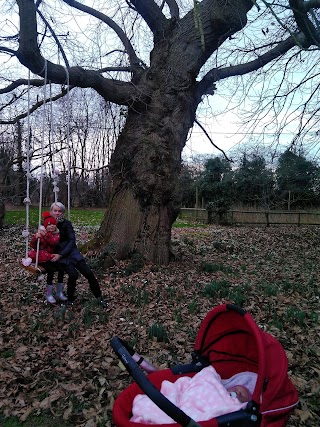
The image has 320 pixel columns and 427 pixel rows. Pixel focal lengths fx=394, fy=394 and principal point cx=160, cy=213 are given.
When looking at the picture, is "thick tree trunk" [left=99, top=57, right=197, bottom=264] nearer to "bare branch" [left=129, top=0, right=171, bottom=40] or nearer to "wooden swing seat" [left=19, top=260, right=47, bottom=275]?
"bare branch" [left=129, top=0, right=171, bottom=40]

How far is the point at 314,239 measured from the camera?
1522 cm

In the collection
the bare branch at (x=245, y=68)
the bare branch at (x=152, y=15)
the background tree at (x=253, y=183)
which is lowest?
the background tree at (x=253, y=183)

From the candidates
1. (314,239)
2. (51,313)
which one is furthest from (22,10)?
(314,239)

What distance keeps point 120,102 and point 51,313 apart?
4680mm

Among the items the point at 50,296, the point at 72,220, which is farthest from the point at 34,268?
the point at 72,220

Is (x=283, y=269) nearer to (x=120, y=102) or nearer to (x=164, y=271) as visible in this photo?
(x=164, y=271)

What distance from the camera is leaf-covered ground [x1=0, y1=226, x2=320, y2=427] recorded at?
12.2 feet

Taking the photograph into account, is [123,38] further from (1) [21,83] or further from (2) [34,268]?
(2) [34,268]

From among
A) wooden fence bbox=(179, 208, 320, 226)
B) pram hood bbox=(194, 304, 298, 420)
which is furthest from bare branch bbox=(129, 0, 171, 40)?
wooden fence bbox=(179, 208, 320, 226)

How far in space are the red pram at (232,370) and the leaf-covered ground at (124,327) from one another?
28.5 inches

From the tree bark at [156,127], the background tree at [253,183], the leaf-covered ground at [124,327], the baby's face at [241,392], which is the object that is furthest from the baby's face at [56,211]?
the background tree at [253,183]

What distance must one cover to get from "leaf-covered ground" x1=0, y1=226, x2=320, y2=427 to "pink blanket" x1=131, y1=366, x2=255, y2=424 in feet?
2.65

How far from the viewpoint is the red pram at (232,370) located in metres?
2.37

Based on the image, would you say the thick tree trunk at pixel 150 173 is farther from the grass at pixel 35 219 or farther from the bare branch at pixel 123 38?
the grass at pixel 35 219
